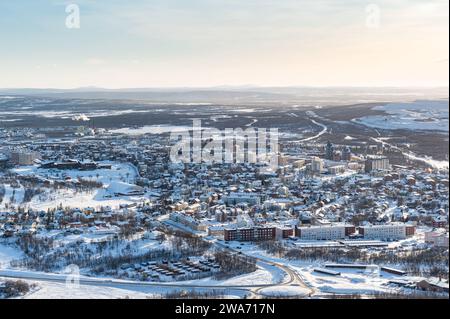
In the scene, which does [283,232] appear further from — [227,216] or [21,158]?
[21,158]

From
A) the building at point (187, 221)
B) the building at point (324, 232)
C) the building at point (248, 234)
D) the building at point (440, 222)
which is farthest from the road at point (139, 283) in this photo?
the building at point (440, 222)

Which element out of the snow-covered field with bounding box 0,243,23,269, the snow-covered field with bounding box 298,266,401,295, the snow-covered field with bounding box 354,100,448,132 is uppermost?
the snow-covered field with bounding box 354,100,448,132

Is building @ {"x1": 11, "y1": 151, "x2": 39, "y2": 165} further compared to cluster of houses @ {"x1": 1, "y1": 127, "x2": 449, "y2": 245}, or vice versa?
building @ {"x1": 11, "y1": 151, "x2": 39, "y2": 165}

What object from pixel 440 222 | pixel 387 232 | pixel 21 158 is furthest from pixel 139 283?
pixel 21 158

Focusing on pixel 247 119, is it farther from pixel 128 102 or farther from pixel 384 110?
pixel 128 102

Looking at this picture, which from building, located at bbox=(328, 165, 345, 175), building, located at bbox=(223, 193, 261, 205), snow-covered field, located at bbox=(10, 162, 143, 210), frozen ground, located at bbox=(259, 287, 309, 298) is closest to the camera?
frozen ground, located at bbox=(259, 287, 309, 298)

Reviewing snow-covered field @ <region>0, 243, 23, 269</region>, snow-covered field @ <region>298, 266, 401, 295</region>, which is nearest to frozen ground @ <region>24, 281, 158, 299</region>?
snow-covered field @ <region>0, 243, 23, 269</region>
